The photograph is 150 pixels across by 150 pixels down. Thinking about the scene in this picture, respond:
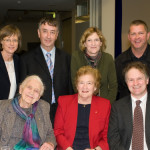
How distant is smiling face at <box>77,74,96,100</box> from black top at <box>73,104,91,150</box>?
0.18m

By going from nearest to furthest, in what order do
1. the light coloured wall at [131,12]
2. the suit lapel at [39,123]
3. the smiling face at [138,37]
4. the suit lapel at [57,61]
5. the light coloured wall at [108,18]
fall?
the suit lapel at [39,123]
the suit lapel at [57,61]
the smiling face at [138,37]
the light coloured wall at [108,18]
the light coloured wall at [131,12]

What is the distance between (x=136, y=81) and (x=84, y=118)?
0.66m

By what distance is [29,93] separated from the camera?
273cm

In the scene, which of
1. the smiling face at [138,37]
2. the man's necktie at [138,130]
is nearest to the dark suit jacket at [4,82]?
the man's necktie at [138,130]

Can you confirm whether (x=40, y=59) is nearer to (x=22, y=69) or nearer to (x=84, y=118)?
(x=22, y=69)

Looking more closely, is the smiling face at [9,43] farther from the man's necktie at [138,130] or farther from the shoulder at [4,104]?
the man's necktie at [138,130]

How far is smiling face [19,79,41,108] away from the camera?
2727mm

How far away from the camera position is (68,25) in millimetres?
11938

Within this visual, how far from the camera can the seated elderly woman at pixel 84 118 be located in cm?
274

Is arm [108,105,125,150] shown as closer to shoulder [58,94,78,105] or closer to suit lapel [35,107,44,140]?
shoulder [58,94,78,105]

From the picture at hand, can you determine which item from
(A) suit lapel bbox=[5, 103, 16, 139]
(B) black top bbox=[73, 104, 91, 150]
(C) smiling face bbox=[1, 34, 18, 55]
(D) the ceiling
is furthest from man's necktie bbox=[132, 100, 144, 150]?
(D) the ceiling

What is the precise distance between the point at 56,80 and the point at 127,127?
1.04m

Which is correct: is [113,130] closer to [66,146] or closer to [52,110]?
[66,146]

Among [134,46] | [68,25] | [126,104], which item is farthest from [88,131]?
[68,25]
